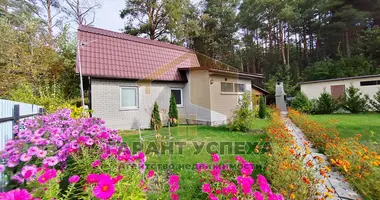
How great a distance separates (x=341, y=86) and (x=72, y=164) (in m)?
19.9

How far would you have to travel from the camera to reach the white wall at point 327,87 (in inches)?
576

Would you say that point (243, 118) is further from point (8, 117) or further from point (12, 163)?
point (12, 163)

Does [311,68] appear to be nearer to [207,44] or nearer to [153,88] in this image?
[207,44]

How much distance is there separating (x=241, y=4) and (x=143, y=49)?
64.0ft

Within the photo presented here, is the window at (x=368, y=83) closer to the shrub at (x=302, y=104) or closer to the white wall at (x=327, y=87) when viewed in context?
the white wall at (x=327, y=87)

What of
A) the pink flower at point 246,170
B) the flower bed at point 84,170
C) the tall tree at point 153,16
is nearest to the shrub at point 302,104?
the tall tree at point 153,16

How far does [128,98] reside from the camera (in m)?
9.62

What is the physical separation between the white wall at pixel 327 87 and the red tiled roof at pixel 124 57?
12.6m

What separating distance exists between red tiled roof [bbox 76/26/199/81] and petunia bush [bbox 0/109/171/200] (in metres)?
6.97

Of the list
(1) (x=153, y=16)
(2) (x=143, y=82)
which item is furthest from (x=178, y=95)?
(1) (x=153, y=16)

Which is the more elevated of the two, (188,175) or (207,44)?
(207,44)

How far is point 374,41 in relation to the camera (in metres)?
18.9

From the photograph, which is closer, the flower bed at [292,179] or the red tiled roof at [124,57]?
the flower bed at [292,179]

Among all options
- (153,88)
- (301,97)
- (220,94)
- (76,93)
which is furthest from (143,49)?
(301,97)
